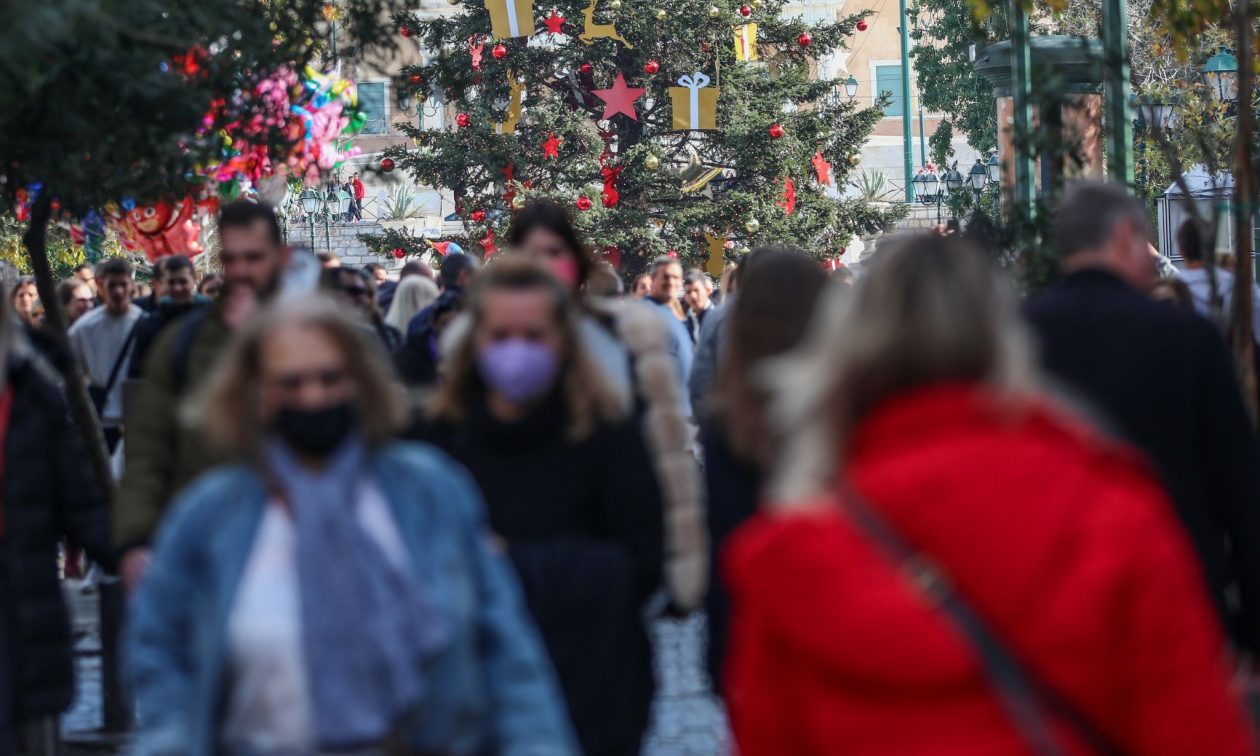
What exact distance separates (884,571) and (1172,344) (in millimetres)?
2651

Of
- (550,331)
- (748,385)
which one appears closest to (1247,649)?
(748,385)

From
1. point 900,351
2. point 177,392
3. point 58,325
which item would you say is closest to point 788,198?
point 58,325

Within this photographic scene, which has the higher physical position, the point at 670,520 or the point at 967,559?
the point at 967,559

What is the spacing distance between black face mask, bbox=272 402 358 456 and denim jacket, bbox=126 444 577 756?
0.08m

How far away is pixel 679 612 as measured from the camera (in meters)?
5.43

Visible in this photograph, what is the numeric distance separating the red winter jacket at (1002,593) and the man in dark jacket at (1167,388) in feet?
8.07

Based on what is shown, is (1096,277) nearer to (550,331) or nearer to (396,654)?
(550,331)

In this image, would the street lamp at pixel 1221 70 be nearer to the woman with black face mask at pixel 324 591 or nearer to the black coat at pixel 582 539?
the black coat at pixel 582 539

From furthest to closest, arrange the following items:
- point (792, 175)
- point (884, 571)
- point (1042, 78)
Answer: point (792, 175) → point (1042, 78) → point (884, 571)

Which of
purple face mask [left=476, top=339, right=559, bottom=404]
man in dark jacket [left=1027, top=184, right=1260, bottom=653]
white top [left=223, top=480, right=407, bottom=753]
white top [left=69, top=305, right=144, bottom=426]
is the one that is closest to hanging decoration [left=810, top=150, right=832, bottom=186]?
white top [left=69, top=305, right=144, bottom=426]

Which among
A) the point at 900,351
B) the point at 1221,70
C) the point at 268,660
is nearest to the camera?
the point at 900,351

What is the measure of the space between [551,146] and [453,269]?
27.4 meters

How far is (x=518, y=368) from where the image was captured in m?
4.66

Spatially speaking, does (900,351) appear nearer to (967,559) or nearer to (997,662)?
(967,559)
